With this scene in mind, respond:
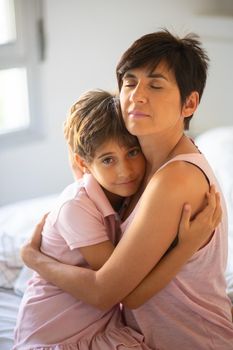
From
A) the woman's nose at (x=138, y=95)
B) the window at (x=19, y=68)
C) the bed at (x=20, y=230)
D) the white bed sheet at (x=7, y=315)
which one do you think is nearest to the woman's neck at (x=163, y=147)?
the woman's nose at (x=138, y=95)

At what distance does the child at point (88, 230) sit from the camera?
112 centimetres

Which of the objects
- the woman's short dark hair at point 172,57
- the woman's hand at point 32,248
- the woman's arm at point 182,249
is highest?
the woman's short dark hair at point 172,57

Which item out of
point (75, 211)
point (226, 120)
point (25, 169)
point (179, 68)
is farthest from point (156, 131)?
point (25, 169)

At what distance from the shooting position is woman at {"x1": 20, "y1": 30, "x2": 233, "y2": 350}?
104 centimetres

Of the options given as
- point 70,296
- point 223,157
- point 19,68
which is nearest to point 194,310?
point 70,296

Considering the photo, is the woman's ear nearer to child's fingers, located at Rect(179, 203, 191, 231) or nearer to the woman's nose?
the woman's nose

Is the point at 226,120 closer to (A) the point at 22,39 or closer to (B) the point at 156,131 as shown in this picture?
(A) the point at 22,39

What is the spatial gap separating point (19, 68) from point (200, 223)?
59.8 inches

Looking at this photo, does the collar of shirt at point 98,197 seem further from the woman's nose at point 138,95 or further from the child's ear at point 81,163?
the woman's nose at point 138,95

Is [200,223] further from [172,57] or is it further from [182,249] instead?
[172,57]

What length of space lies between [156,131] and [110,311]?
0.44 meters

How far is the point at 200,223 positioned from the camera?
3.43ft

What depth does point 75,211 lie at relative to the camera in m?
1.12

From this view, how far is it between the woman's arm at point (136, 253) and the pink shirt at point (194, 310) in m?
0.09
